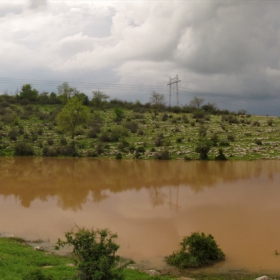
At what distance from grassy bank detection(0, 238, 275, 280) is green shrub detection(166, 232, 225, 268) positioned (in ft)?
1.37

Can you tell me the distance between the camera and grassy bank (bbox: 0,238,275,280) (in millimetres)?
8180

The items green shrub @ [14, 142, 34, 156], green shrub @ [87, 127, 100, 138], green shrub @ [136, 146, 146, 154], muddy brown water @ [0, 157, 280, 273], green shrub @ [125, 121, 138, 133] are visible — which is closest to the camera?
muddy brown water @ [0, 157, 280, 273]

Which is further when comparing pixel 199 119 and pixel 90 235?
pixel 199 119

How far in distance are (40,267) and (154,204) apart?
27.9ft

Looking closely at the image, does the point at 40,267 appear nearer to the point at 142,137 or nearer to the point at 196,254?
the point at 196,254

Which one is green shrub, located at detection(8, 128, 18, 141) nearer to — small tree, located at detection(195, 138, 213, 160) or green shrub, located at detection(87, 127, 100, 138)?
green shrub, located at detection(87, 127, 100, 138)

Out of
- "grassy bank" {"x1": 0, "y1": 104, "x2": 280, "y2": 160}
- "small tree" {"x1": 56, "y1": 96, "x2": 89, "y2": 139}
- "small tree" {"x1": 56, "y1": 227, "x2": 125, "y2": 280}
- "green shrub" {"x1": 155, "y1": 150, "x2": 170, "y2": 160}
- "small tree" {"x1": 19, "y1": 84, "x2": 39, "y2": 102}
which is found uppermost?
"small tree" {"x1": 19, "y1": 84, "x2": 39, "y2": 102}

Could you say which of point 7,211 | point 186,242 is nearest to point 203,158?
point 7,211

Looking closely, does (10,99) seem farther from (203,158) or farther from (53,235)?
(53,235)

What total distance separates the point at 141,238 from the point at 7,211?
7.05 m

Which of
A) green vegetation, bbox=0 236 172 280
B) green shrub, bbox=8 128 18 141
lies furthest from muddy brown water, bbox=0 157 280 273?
green shrub, bbox=8 128 18 141

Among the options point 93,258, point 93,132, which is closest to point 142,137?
point 93,132

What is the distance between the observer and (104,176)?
24.0m

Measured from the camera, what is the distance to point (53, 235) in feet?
42.1
